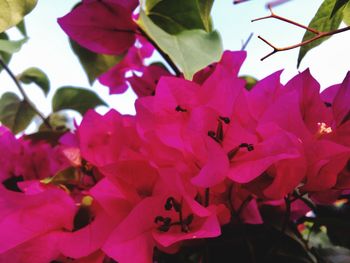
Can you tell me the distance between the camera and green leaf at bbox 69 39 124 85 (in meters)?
0.47

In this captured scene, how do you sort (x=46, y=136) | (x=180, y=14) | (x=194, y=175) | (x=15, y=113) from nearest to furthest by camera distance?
(x=194, y=175), (x=180, y=14), (x=46, y=136), (x=15, y=113)

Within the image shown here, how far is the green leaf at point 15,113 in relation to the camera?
62cm

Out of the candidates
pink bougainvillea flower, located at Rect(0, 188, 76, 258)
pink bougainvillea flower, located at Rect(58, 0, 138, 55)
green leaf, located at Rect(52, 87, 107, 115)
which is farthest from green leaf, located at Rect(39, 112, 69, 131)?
pink bougainvillea flower, located at Rect(0, 188, 76, 258)

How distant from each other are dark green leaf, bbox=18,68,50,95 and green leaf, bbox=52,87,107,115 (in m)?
0.04

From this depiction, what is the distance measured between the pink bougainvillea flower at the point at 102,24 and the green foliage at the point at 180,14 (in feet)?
0.06

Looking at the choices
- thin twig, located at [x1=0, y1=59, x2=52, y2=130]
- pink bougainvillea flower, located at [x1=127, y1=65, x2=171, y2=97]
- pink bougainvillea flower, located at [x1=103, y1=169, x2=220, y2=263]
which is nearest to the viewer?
pink bougainvillea flower, located at [x1=103, y1=169, x2=220, y2=263]

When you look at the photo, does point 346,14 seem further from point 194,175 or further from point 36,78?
point 36,78

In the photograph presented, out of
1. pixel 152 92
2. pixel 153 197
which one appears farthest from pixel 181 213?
pixel 152 92

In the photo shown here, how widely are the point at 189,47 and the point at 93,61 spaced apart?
180mm

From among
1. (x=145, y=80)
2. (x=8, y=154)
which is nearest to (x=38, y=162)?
(x=8, y=154)

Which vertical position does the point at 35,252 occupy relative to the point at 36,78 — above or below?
above

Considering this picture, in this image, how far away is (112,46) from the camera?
409mm

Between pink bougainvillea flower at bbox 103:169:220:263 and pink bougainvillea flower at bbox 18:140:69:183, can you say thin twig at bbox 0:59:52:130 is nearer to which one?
pink bougainvillea flower at bbox 18:140:69:183

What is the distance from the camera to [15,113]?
0.63 meters
